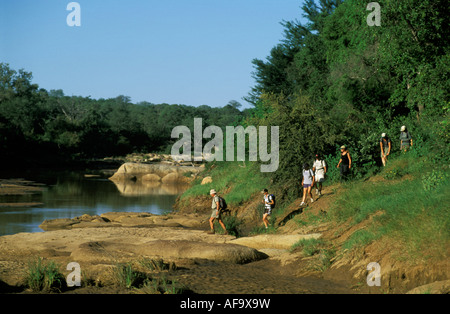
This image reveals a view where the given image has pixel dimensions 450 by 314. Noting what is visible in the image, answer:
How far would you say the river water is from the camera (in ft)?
82.9

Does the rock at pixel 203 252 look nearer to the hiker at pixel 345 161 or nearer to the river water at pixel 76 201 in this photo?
the hiker at pixel 345 161

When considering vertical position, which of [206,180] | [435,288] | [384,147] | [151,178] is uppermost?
[384,147]

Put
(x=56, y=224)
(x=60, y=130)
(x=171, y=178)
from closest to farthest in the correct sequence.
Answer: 1. (x=56, y=224)
2. (x=171, y=178)
3. (x=60, y=130)

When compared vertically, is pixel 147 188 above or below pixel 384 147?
below

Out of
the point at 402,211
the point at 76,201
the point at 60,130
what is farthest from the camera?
the point at 60,130

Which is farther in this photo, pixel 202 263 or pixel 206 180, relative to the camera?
pixel 206 180

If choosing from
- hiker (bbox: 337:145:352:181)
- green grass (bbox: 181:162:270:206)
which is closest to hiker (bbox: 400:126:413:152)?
hiker (bbox: 337:145:352:181)

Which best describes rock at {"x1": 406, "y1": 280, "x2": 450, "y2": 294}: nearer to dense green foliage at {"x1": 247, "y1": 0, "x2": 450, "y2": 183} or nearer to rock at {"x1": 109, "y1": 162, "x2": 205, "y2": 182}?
dense green foliage at {"x1": 247, "y1": 0, "x2": 450, "y2": 183}

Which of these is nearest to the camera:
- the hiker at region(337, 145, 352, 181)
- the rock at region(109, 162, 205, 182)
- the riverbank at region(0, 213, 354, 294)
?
the riverbank at region(0, 213, 354, 294)

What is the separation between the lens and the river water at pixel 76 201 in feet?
82.9

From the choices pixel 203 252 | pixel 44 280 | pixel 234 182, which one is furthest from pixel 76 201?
pixel 44 280

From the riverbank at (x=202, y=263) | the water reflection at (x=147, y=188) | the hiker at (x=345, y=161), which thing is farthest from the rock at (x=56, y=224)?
the water reflection at (x=147, y=188)

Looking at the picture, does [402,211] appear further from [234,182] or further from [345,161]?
[234,182]

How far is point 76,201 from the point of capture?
1319 inches
